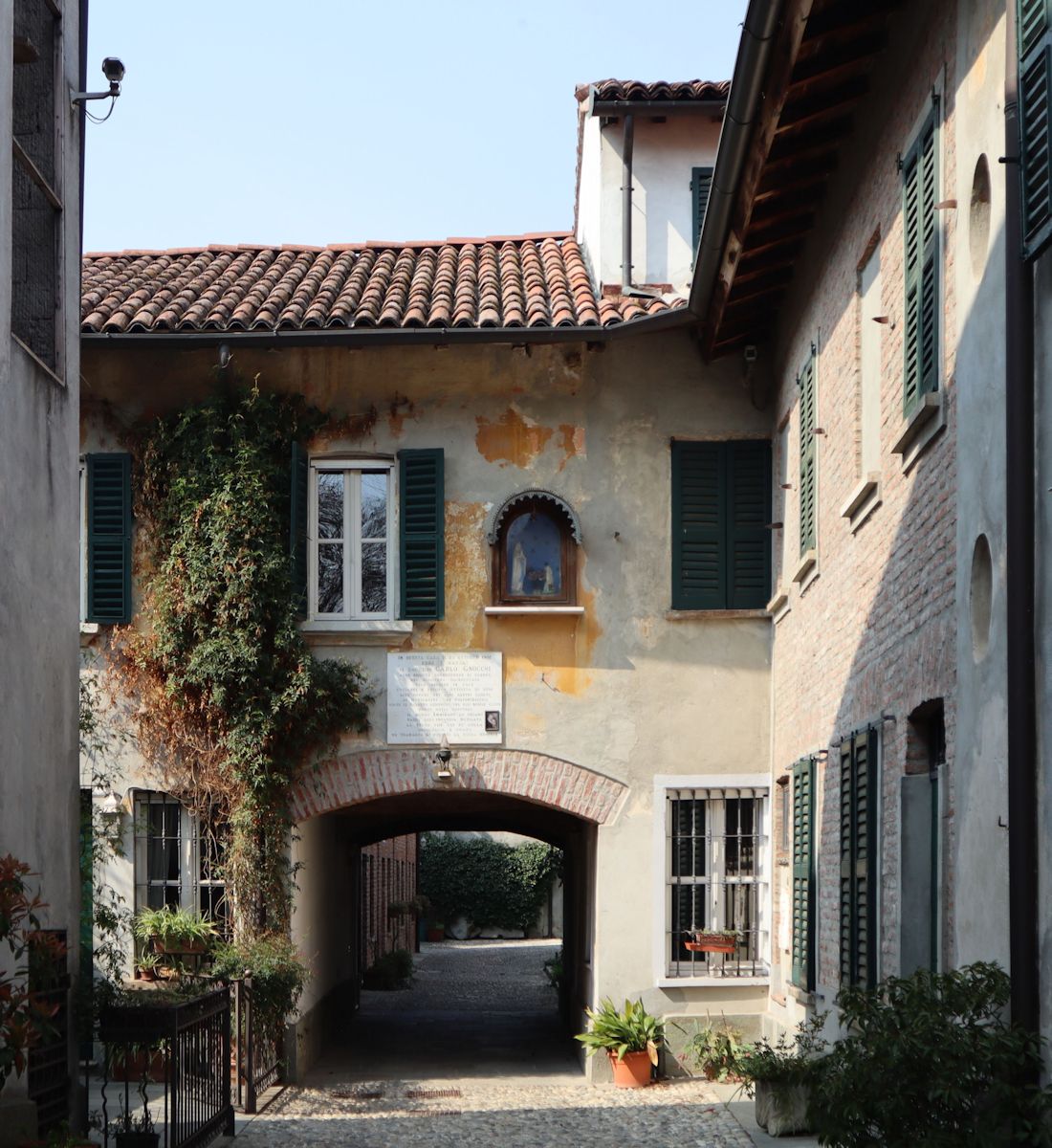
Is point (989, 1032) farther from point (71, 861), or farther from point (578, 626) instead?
point (578, 626)

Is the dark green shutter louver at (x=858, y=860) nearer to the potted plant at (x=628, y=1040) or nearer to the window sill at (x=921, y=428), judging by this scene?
the window sill at (x=921, y=428)

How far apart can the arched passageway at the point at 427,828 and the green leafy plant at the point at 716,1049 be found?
5.99 feet

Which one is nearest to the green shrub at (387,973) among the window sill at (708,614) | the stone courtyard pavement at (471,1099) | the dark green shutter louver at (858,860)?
the stone courtyard pavement at (471,1099)

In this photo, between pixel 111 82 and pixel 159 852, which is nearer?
pixel 111 82

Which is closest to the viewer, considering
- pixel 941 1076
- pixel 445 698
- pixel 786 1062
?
pixel 941 1076

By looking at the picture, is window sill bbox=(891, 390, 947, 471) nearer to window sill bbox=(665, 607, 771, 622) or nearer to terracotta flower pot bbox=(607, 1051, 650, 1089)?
window sill bbox=(665, 607, 771, 622)

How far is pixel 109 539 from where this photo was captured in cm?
1549

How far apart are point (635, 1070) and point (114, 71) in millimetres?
8877

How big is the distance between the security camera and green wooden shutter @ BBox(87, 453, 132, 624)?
506 cm

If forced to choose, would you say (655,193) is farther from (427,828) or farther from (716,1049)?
(427,828)

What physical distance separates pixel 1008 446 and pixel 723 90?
33.8 feet

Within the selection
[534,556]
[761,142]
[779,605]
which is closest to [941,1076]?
[761,142]

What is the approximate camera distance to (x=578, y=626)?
605 inches

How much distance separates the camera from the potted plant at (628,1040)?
579 inches
